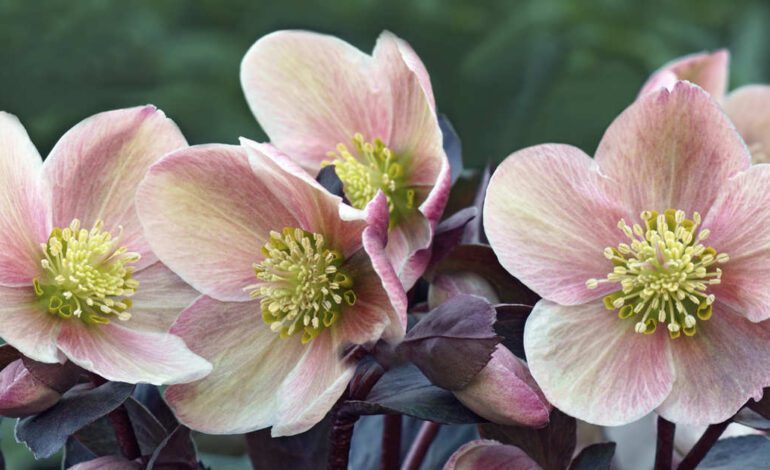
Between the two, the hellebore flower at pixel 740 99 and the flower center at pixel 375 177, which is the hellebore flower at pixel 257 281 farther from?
the hellebore flower at pixel 740 99

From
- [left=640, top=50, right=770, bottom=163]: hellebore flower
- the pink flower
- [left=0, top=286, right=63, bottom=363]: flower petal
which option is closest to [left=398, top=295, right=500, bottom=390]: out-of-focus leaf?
the pink flower

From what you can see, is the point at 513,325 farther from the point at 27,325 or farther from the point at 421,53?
the point at 421,53

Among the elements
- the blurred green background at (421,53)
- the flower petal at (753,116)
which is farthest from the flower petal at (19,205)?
the blurred green background at (421,53)

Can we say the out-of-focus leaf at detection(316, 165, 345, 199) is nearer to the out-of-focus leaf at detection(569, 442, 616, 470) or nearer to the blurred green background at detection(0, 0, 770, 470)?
the out-of-focus leaf at detection(569, 442, 616, 470)

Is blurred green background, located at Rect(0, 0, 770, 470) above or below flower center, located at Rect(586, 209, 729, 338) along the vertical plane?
below

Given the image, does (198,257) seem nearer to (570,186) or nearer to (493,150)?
(570,186)

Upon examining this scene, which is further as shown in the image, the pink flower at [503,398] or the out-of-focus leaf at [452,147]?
the out-of-focus leaf at [452,147]

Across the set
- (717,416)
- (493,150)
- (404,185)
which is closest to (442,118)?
(404,185)
